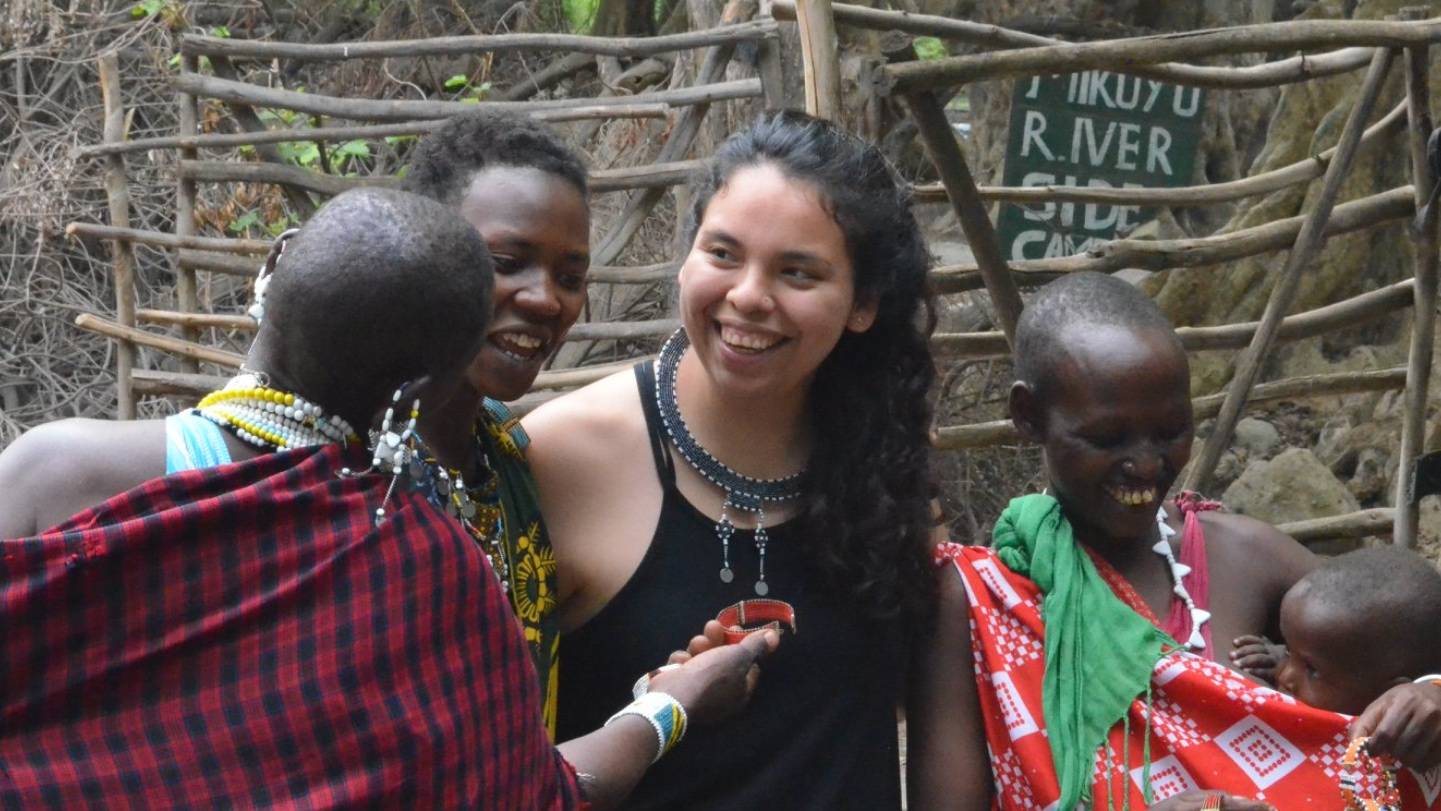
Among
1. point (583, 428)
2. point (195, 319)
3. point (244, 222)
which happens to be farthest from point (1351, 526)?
point (244, 222)

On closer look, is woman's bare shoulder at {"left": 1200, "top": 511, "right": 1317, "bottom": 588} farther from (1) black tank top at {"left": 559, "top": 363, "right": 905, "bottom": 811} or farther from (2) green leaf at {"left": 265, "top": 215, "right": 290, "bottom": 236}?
(2) green leaf at {"left": 265, "top": 215, "right": 290, "bottom": 236}

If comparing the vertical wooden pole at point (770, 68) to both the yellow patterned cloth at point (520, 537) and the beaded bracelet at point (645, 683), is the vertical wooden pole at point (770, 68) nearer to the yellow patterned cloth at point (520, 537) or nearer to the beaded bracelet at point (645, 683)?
the yellow patterned cloth at point (520, 537)

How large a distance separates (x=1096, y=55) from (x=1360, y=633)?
51.0 inches

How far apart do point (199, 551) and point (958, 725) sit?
44.4 inches

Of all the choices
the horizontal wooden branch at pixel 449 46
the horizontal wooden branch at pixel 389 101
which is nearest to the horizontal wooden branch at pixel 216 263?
the horizontal wooden branch at pixel 389 101

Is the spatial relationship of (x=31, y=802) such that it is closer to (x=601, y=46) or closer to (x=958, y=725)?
(x=958, y=725)

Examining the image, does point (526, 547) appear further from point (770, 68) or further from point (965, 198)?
point (770, 68)

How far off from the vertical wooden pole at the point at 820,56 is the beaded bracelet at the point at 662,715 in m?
1.42

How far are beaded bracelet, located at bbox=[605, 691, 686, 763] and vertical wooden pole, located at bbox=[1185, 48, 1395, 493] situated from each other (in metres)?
1.84

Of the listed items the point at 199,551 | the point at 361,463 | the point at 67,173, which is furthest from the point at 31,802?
the point at 67,173

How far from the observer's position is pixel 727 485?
7.48ft

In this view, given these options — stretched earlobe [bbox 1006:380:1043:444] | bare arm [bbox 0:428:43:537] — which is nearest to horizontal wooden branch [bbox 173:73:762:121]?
stretched earlobe [bbox 1006:380:1043:444]

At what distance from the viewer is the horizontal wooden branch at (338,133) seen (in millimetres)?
5238

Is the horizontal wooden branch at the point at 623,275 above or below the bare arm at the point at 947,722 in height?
above
